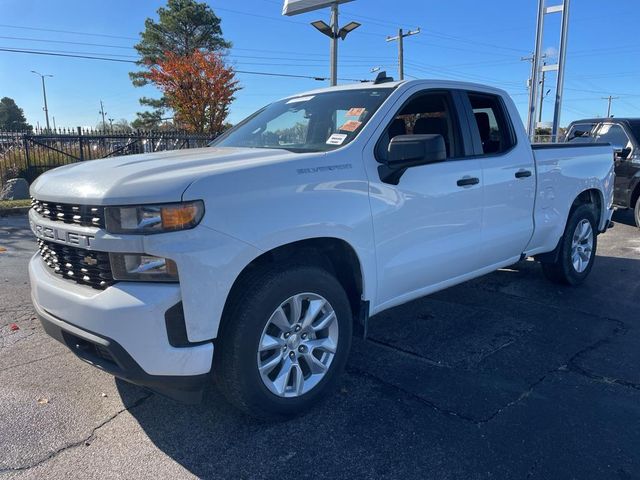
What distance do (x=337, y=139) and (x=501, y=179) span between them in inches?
65.9

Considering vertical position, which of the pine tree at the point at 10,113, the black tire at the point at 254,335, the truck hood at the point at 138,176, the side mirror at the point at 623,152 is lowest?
the black tire at the point at 254,335

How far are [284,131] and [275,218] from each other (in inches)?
56.9

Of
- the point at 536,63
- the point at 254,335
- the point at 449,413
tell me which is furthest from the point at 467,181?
the point at 536,63

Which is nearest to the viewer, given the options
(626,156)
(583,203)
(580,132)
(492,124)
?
(492,124)

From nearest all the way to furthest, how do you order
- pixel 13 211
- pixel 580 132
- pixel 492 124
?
1. pixel 492 124
2. pixel 580 132
3. pixel 13 211

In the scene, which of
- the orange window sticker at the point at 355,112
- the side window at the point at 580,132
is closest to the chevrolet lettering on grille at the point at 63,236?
the orange window sticker at the point at 355,112

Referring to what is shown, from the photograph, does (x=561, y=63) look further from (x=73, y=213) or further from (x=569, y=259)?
(x=73, y=213)

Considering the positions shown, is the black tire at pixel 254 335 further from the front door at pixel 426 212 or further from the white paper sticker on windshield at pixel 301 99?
the white paper sticker on windshield at pixel 301 99

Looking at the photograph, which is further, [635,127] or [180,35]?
[180,35]

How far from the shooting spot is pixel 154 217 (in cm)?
236

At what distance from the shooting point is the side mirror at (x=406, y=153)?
123 inches

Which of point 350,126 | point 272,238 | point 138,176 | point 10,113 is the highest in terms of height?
point 10,113

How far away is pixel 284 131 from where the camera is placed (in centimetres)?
387

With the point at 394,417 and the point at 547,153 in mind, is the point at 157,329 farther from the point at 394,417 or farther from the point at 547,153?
the point at 547,153
